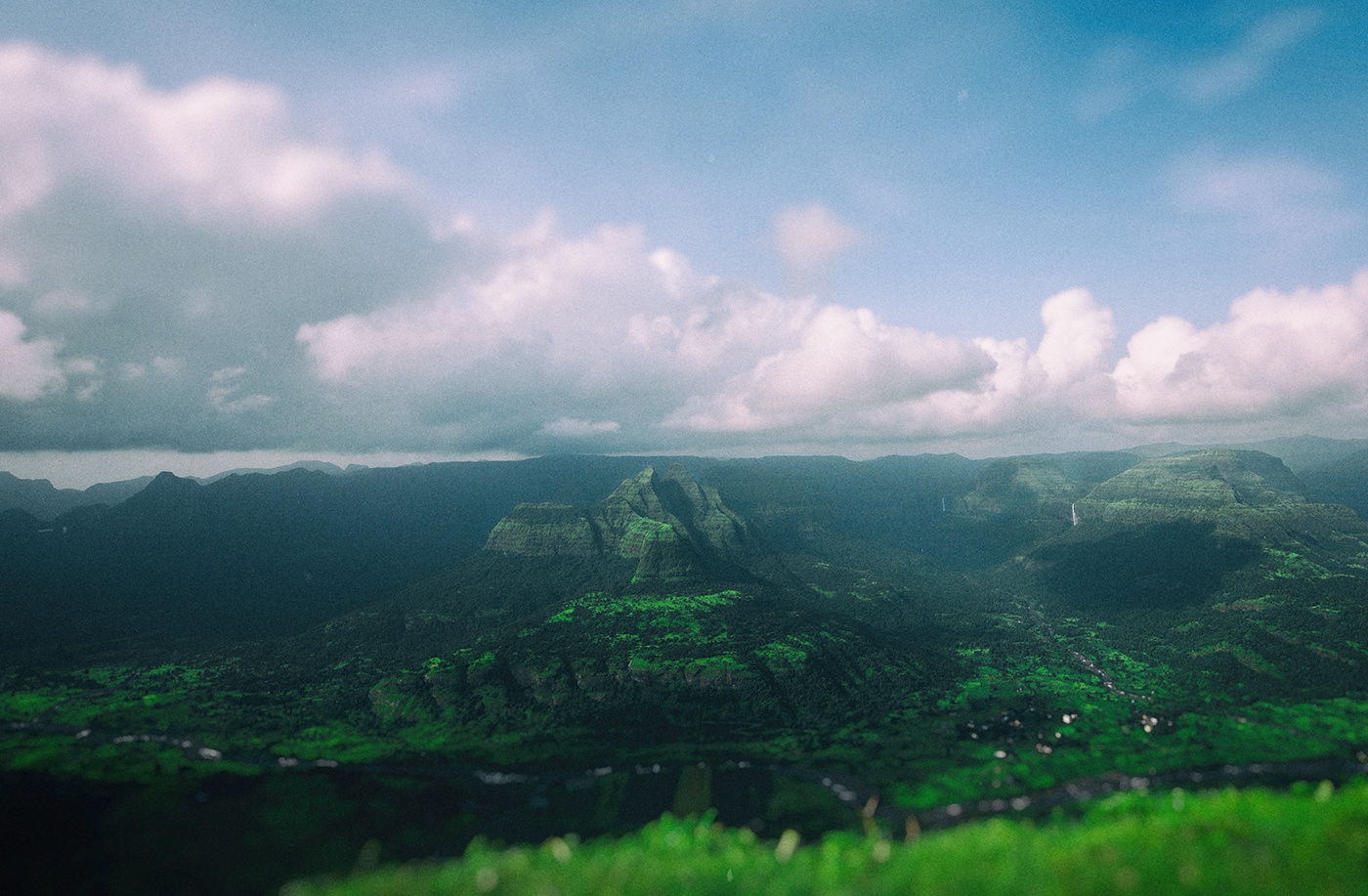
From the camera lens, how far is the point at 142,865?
82062 mm

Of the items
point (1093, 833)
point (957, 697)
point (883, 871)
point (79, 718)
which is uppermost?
point (883, 871)

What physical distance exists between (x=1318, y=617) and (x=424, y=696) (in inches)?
12412

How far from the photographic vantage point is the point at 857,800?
10888cm

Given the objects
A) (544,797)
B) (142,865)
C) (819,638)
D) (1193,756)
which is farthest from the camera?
(819,638)

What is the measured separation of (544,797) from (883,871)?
11460 centimetres

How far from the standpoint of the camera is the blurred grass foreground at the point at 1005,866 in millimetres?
18047

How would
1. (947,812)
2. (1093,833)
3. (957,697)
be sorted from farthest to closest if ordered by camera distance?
(957,697), (947,812), (1093,833)

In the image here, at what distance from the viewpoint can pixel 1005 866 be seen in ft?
63.9

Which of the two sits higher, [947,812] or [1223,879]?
[1223,879]

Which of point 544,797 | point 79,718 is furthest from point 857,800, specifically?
point 79,718

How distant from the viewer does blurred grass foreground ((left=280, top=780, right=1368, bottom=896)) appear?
18047 mm

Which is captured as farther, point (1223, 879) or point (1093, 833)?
point (1093, 833)

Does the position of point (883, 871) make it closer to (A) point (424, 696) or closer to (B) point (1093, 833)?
(B) point (1093, 833)

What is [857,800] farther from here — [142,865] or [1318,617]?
[1318,617]
